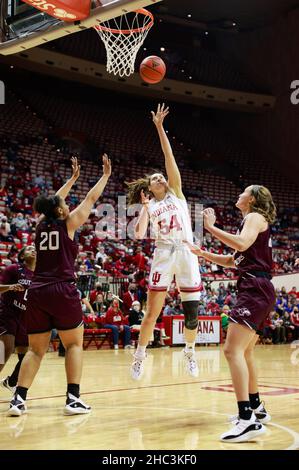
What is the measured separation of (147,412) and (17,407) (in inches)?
48.6

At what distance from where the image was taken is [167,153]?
242 inches

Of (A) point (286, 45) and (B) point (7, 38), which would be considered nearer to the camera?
(B) point (7, 38)

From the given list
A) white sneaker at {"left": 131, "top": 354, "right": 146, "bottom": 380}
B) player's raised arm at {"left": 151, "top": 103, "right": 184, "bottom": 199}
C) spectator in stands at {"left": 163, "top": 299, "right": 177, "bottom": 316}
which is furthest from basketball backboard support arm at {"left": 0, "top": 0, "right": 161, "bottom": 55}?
spectator in stands at {"left": 163, "top": 299, "right": 177, "bottom": 316}

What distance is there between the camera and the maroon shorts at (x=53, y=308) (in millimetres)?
5457

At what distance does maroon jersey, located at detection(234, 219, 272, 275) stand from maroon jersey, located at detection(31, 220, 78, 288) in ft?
5.44

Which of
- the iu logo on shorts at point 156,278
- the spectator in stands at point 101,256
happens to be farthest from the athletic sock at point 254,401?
the spectator in stands at point 101,256

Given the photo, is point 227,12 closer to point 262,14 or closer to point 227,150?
point 262,14

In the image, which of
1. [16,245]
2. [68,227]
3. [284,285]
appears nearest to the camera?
[68,227]

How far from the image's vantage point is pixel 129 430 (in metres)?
4.77

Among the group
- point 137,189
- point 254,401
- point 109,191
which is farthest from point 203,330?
point 254,401

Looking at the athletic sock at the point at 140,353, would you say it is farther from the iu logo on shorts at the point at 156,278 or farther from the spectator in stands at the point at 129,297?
the spectator in stands at the point at 129,297

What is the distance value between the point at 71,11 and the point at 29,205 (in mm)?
12969
